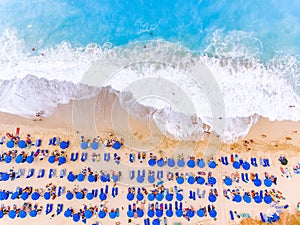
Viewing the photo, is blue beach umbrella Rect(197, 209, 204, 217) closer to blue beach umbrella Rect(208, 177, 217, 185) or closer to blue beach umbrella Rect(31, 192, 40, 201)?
blue beach umbrella Rect(208, 177, 217, 185)

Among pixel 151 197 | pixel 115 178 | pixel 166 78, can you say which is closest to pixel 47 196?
pixel 115 178

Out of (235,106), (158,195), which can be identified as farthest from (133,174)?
(235,106)

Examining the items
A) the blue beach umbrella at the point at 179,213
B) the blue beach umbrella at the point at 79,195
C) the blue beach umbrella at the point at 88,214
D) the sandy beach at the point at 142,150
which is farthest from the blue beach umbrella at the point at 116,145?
the blue beach umbrella at the point at 179,213

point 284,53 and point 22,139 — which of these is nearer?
point 22,139

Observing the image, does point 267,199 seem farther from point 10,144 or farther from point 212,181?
point 10,144

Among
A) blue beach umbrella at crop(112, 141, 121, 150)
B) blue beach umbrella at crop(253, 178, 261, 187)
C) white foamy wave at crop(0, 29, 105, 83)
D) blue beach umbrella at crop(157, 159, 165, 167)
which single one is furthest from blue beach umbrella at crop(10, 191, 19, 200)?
blue beach umbrella at crop(253, 178, 261, 187)

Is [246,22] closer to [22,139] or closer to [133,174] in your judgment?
[133,174]
